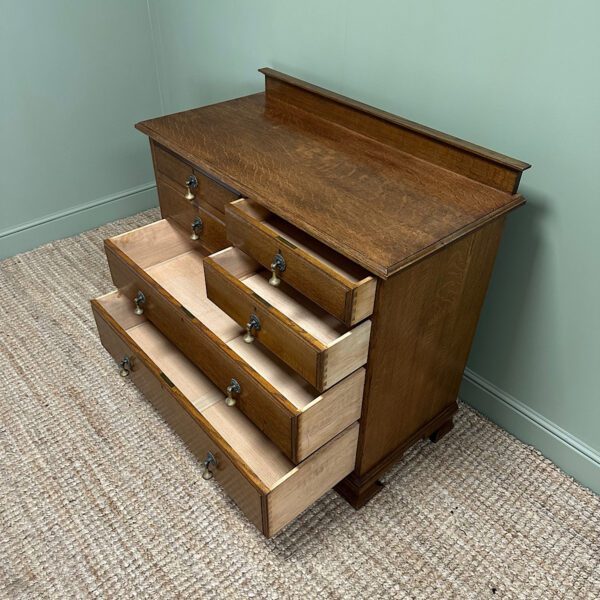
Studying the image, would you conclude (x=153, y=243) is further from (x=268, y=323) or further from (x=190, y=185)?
(x=268, y=323)

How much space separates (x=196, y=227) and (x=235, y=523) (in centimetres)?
67

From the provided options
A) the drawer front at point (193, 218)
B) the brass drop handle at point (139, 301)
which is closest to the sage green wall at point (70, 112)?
the drawer front at point (193, 218)

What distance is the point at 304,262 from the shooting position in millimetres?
973

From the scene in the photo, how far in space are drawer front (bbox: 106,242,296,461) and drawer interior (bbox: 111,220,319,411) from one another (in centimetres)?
6

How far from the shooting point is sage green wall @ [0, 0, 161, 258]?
5.82ft

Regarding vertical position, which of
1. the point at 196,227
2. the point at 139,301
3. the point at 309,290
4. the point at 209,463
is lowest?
the point at 209,463

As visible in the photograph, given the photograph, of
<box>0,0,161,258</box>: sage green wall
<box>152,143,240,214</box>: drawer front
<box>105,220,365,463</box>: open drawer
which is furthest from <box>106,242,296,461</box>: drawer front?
<box>0,0,161,258</box>: sage green wall

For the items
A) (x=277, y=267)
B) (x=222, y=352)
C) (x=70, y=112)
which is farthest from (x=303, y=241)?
(x=70, y=112)

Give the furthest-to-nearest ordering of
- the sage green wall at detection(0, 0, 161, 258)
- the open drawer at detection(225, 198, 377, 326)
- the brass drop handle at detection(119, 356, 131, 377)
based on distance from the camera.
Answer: the sage green wall at detection(0, 0, 161, 258), the brass drop handle at detection(119, 356, 131, 377), the open drawer at detection(225, 198, 377, 326)

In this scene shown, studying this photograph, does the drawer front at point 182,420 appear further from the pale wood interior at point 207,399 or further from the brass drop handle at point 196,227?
the brass drop handle at point 196,227

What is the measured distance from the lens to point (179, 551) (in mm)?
1193

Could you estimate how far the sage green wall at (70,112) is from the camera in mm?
1772

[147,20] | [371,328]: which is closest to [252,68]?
[147,20]

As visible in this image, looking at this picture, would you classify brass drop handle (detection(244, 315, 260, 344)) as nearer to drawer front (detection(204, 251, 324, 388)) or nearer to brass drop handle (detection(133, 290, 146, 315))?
drawer front (detection(204, 251, 324, 388))
